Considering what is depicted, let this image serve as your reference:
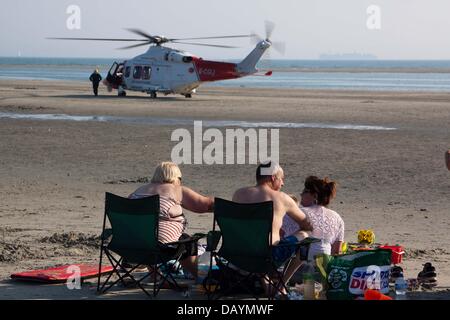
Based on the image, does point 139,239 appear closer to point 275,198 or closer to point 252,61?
point 275,198

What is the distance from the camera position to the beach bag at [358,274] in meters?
7.43

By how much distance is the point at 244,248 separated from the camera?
7453 mm

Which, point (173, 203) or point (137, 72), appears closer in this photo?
point (173, 203)

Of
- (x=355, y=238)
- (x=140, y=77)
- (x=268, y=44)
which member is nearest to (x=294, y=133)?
(x=355, y=238)

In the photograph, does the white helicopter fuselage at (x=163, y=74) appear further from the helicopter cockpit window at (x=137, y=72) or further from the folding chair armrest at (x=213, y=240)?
the folding chair armrest at (x=213, y=240)

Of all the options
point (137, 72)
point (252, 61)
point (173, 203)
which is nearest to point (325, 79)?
point (252, 61)

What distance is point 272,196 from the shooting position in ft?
25.6

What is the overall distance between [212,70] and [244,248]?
3214 centimetres

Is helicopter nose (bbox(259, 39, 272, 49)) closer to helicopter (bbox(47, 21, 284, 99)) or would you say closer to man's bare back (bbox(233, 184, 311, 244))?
helicopter (bbox(47, 21, 284, 99))

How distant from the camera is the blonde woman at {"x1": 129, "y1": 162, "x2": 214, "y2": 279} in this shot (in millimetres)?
8031

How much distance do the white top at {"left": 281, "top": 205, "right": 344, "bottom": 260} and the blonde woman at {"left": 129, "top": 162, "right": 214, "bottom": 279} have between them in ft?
2.21

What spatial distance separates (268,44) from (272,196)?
35218 millimetres

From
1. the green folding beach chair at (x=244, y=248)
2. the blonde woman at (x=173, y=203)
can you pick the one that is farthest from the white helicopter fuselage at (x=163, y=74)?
the green folding beach chair at (x=244, y=248)

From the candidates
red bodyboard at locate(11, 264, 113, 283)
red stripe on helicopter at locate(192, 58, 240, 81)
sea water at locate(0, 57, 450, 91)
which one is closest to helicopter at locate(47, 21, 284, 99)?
red stripe on helicopter at locate(192, 58, 240, 81)
